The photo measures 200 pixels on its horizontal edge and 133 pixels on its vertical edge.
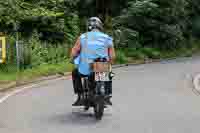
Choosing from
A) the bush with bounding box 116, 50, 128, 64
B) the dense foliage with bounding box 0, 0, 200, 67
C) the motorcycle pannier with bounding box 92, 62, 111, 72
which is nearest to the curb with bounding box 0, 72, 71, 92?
the dense foliage with bounding box 0, 0, 200, 67

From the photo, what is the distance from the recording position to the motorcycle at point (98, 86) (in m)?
11.4

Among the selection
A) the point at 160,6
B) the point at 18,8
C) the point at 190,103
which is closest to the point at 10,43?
the point at 18,8

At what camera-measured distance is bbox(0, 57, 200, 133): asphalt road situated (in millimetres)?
10477

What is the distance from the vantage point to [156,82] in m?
20.3

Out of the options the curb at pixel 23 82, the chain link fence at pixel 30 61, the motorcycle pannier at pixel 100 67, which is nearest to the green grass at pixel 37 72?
the chain link fence at pixel 30 61

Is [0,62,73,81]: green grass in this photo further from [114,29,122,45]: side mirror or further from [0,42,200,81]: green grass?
[114,29,122,45]: side mirror

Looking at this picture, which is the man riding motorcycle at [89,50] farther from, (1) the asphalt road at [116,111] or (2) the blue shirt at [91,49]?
(1) the asphalt road at [116,111]

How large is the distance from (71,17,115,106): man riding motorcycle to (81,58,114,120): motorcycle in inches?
5.2

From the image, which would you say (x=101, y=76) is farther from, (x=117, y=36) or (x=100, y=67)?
(x=117, y=36)

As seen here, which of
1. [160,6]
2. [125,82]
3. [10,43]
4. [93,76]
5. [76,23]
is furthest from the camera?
[160,6]

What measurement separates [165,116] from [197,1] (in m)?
34.5

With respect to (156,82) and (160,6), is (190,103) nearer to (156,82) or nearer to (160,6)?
(156,82)

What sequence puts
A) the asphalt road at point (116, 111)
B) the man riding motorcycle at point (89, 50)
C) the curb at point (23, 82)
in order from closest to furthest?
the asphalt road at point (116, 111), the man riding motorcycle at point (89, 50), the curb at point (23, 82)

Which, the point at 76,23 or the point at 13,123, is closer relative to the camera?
the point at 13,123
